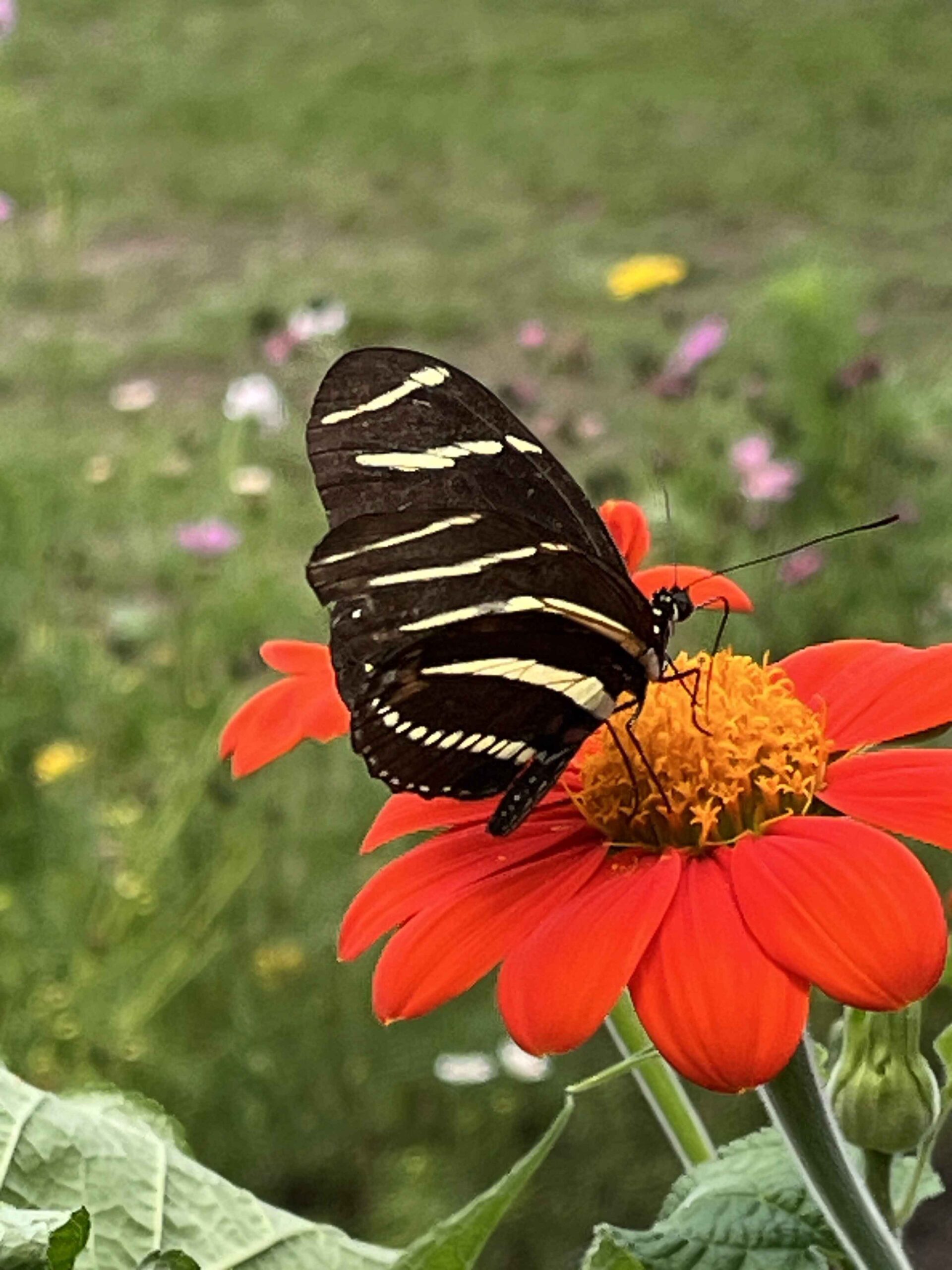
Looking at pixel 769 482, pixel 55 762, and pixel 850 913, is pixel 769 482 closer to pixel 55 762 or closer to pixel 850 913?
pixel 55 762

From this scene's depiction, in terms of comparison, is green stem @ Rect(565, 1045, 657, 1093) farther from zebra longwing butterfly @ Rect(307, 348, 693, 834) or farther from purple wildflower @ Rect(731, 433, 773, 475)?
purple wildflower @ Rect(731, 433, 773, 475)

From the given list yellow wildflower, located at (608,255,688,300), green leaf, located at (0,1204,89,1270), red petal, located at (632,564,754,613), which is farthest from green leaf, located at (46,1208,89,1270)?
yellow wildflower, located at (608,255,688,300)

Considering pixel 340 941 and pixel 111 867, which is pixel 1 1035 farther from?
pixel 340 941

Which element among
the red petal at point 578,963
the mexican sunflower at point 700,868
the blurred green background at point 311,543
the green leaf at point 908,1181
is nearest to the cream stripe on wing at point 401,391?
the mexican sunflower at point 700,868

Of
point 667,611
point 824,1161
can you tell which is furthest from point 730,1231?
point 667,611

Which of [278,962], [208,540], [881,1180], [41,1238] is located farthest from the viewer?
[208,540]

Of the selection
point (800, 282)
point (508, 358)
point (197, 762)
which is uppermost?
point (800, 282)

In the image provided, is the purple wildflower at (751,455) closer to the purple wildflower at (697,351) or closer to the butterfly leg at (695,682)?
the purple wildflower at (697,351)

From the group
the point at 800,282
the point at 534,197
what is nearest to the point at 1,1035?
the point at 800,282
